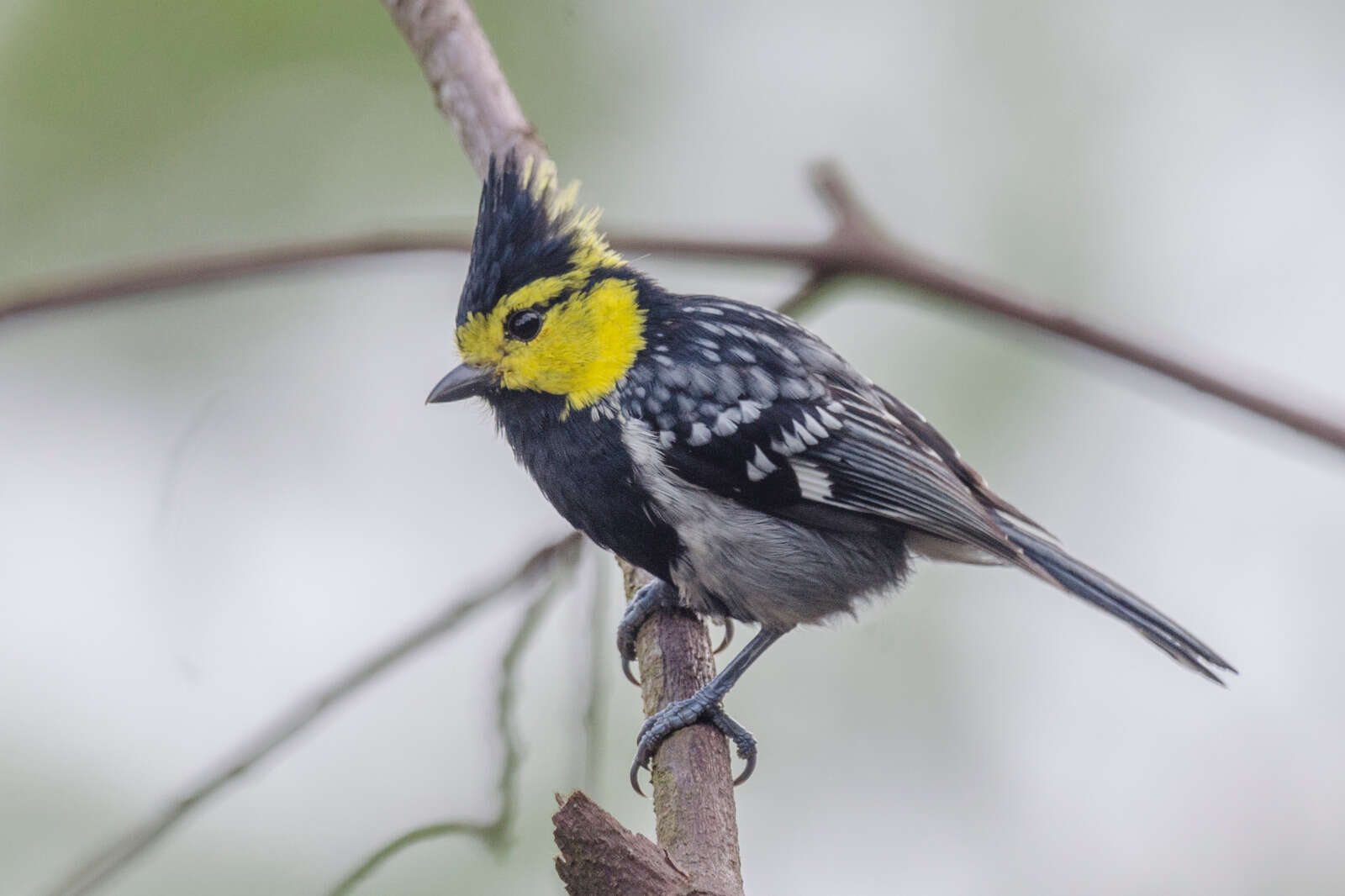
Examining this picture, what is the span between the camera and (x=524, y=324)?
331 centimetres

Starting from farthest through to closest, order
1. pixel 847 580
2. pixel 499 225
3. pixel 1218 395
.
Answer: pixel 847 580
pixel 499 225
pixel 1218 395

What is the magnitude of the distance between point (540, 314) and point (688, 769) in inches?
46.6

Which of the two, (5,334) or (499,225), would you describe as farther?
(499,225)

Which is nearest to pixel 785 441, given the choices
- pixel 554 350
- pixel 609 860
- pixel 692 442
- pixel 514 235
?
pixel 692 442

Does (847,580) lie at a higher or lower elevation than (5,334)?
lower

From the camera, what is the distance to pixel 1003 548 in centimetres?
331

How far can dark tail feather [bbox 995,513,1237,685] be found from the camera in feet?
10.6

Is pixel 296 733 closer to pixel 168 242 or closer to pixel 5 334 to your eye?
pixel 5 334

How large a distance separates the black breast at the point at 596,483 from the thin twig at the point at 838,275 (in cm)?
56

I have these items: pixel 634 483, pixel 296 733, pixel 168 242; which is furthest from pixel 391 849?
pixel 168 242

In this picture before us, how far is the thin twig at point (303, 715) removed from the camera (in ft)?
8.48

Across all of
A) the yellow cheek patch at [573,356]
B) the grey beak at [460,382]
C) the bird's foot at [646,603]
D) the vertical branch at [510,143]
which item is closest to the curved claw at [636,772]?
the vertical branch at [510,143]

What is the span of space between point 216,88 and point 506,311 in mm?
2805

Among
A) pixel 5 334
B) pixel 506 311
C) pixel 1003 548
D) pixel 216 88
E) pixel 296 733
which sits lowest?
pixel 1003 548
